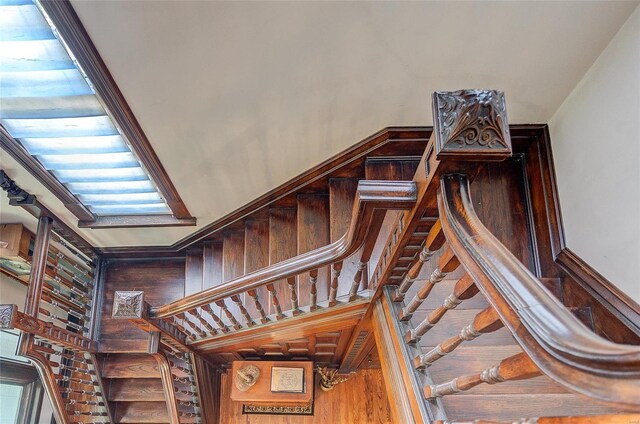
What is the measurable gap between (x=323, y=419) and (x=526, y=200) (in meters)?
2.25

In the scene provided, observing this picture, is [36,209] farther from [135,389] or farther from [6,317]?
[135,389]

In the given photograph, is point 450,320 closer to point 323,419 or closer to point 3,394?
point 323,419

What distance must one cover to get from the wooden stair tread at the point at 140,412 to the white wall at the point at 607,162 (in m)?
3.12

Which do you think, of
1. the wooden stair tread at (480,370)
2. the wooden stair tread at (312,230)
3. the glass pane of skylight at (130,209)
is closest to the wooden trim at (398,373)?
the wooden stair tread at (480,370)

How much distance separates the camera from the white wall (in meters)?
1.81

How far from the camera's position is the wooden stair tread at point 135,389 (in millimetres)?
3482

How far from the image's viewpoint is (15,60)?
1.66m

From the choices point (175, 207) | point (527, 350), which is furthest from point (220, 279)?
point (527, 350)

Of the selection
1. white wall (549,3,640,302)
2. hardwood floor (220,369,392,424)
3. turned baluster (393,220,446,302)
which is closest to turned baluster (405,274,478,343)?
turned baluster (393,220,446,302)

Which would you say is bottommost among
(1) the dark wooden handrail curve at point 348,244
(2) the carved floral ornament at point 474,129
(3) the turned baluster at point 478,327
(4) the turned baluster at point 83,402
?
(4) the turned baluster at point 83,402

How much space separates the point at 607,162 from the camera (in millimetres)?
2004

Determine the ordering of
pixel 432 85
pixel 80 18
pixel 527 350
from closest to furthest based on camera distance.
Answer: pixel 527 350
pixel 80 18
pixel 432 85

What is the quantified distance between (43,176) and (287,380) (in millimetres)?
2082

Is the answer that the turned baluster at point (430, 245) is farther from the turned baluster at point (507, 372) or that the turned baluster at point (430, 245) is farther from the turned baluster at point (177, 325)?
the turned baluster at point (177, 325)
